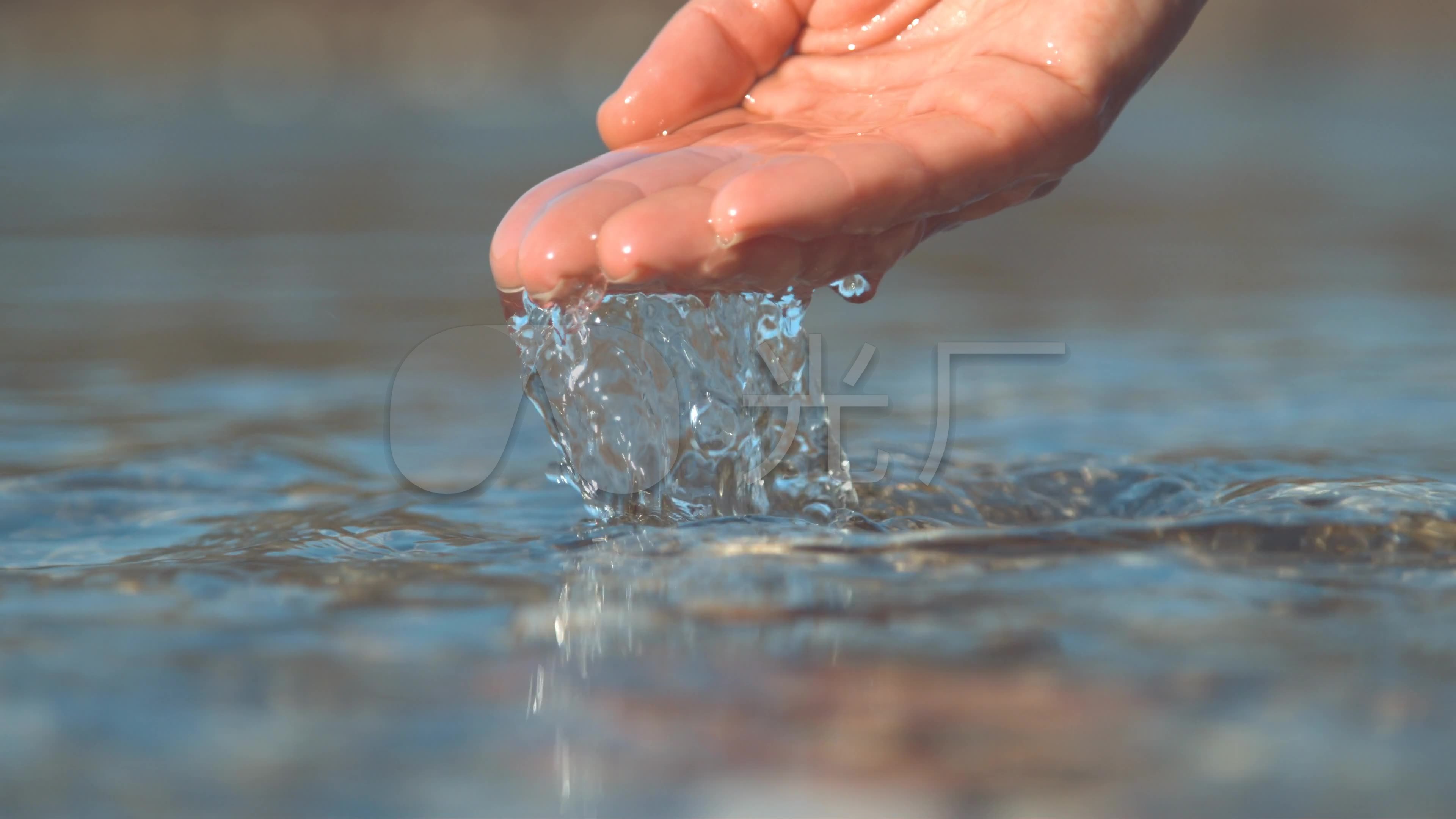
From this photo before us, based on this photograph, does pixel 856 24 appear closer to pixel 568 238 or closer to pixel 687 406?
pixel 687 406

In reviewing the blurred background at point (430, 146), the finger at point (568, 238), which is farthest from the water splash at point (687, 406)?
the blurred background at point (430, 146)

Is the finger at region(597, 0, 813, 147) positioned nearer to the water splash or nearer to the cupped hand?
the cupped hand

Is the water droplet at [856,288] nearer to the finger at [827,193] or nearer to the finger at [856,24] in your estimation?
the finger at [827,193]

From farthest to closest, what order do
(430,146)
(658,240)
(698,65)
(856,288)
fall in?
(430,146) < (698,65) < (856,288) < (658,240)

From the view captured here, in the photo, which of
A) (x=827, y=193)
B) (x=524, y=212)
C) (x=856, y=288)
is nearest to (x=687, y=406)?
(x=856, y=288)

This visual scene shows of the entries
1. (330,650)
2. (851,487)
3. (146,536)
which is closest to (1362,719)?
(330,650)
